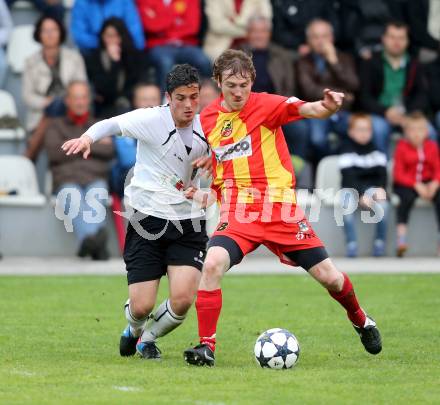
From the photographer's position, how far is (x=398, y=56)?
1692 cm

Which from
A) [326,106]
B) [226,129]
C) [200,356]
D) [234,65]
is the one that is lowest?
[200,356]

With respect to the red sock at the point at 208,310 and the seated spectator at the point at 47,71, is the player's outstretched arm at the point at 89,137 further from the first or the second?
the seated spectator at the point at 47,71

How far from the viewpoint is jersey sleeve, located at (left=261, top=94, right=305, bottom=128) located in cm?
800

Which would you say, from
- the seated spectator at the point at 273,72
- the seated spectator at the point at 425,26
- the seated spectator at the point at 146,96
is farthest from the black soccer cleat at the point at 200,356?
the seated spectator at the point at 425,26

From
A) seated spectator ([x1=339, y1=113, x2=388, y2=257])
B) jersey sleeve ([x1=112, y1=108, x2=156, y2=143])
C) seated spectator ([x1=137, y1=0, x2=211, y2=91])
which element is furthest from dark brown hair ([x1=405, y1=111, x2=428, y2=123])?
jersey sleeve ([x1=112, y1=108, x2=156, y2=143])

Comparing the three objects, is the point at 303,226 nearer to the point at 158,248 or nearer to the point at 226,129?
the point at 226,129

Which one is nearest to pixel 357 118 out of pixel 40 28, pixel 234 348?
pixel 40 28

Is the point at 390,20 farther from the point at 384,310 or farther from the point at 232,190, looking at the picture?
the point at 232,190

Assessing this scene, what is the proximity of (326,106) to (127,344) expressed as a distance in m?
2.27

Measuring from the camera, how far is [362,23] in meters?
17.9

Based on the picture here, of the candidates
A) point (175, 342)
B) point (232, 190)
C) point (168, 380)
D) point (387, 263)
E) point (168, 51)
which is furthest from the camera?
point (168, 51)

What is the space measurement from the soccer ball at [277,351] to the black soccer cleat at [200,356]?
0.31m

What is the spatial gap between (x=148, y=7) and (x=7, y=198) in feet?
11.9

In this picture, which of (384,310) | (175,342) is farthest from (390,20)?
(175,342)
